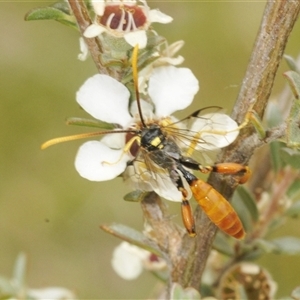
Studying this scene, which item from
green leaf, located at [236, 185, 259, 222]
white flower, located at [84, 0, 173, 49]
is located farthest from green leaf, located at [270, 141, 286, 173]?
white flower, located at [84, 0, 173, 49]

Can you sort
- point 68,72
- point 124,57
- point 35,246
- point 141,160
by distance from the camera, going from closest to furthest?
point 124,57 → point 141,160 → point 35,246 → point 68,72

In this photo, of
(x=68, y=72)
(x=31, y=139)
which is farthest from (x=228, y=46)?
(x=31, y=139)

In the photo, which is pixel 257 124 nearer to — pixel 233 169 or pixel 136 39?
pixel 233 169

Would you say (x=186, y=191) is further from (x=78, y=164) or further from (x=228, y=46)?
(x=228, y=46)

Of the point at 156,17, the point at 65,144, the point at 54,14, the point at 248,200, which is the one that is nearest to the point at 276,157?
the point at 248,200

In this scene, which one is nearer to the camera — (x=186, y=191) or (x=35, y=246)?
(x=186, y=191)

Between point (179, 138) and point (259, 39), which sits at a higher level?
point (259, 39)

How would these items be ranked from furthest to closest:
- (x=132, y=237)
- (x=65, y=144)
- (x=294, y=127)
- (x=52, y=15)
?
(x=65, y=144) < (x=132, y=237) < (x=52, y=15) < (x=294, y=127)
